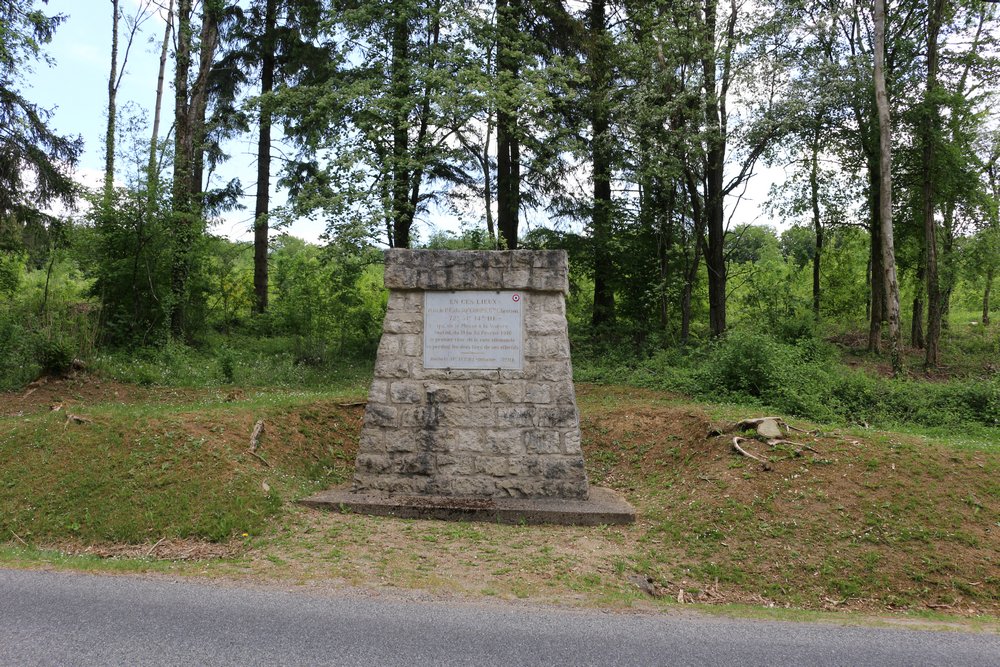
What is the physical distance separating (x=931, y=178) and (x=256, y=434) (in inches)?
634

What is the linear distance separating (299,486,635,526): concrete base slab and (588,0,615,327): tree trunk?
11365 mm

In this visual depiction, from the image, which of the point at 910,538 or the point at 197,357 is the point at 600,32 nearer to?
the point at 197,357

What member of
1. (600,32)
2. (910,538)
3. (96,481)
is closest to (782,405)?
(910,538)

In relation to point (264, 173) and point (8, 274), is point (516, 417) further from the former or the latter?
point (264, 173)

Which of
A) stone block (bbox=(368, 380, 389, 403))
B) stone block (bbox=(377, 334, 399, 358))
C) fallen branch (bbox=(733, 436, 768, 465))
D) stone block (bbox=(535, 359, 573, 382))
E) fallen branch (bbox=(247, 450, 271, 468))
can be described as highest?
stone block (bbox=(377, 334, 399, 358))

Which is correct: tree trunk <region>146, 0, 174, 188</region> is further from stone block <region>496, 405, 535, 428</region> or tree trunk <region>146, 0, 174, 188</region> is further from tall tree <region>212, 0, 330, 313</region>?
stone block <region>496, 405, 535, 428</region>

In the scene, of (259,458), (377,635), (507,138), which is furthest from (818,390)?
(507,138)

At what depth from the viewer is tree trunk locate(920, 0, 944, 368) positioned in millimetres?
15406

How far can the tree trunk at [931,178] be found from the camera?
15406mm

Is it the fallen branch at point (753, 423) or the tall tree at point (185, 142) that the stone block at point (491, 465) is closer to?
the fallen branch at point (753, 423)

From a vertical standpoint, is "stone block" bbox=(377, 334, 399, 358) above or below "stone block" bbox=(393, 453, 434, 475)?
above

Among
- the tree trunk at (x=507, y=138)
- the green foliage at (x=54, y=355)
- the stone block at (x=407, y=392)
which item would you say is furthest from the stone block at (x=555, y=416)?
the green foliage at (x=54, y=355)

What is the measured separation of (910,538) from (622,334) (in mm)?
11929

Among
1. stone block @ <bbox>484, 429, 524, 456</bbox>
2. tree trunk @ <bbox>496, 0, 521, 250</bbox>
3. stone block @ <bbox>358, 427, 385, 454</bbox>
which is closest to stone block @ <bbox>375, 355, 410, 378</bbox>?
stone block @ <bbox>358, 427, 385, 454</bbox>
